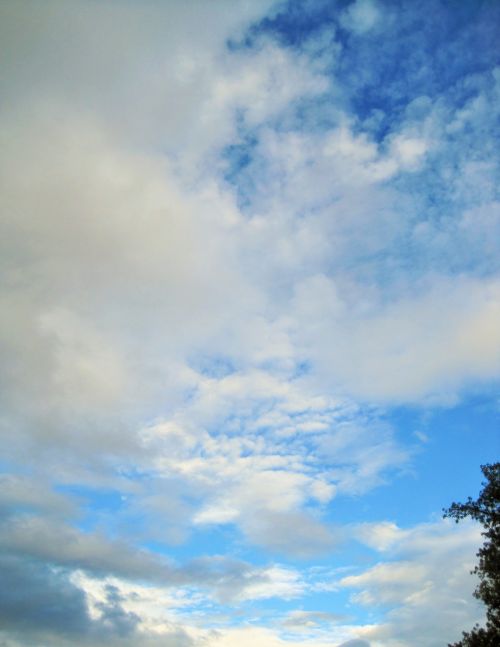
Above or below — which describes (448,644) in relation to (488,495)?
below

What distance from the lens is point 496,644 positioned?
43.3 m

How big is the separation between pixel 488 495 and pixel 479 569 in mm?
6220

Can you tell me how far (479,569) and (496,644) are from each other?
5.49m

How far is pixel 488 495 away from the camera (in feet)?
153

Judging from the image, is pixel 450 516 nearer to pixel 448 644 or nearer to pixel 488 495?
pixel 488 495

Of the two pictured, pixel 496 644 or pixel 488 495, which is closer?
pixel 496 644

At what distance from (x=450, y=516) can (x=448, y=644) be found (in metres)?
10.9

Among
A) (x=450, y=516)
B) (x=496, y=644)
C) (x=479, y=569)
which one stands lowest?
(x=496, y=644)

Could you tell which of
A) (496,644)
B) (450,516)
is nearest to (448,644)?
(496,644)

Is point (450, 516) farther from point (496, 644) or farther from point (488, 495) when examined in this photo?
point (496, 644)

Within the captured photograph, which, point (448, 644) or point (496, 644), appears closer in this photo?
point (496, 644)

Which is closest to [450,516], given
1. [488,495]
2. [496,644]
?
[488,495]

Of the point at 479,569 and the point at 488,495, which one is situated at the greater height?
the point at 488,495
